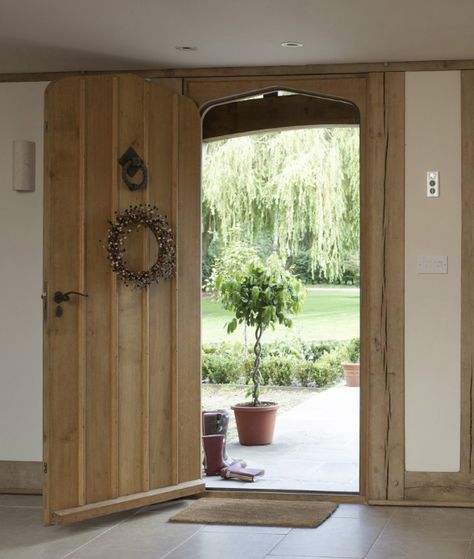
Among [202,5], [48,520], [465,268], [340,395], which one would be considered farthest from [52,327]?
[340,395]

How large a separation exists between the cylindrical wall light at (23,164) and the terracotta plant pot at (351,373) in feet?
18.8

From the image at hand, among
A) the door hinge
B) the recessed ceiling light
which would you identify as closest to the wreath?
the door hinge

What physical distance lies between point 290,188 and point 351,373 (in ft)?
8.04

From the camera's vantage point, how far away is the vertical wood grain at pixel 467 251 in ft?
17.1

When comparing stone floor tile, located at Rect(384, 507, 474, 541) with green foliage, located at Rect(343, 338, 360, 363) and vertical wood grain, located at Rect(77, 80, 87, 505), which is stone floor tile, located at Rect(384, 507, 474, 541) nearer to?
vertical wood grain, located at Rect(77, 80, 87, 505)

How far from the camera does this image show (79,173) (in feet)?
16.1

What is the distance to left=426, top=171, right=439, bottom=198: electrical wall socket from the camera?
17.2 feet

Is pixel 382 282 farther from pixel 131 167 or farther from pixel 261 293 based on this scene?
pixel 261 293

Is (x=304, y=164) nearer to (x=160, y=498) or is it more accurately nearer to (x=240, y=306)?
(x=240, y=306)

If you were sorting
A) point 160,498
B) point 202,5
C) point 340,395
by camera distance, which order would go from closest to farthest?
point 202,5 < point 160,498 < point 340,395

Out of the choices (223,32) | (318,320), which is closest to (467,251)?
(223,32)

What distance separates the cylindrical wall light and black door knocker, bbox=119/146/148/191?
2.54 feet

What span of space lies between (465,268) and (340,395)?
5009 millimetres

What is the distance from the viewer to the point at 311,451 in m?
6.99
